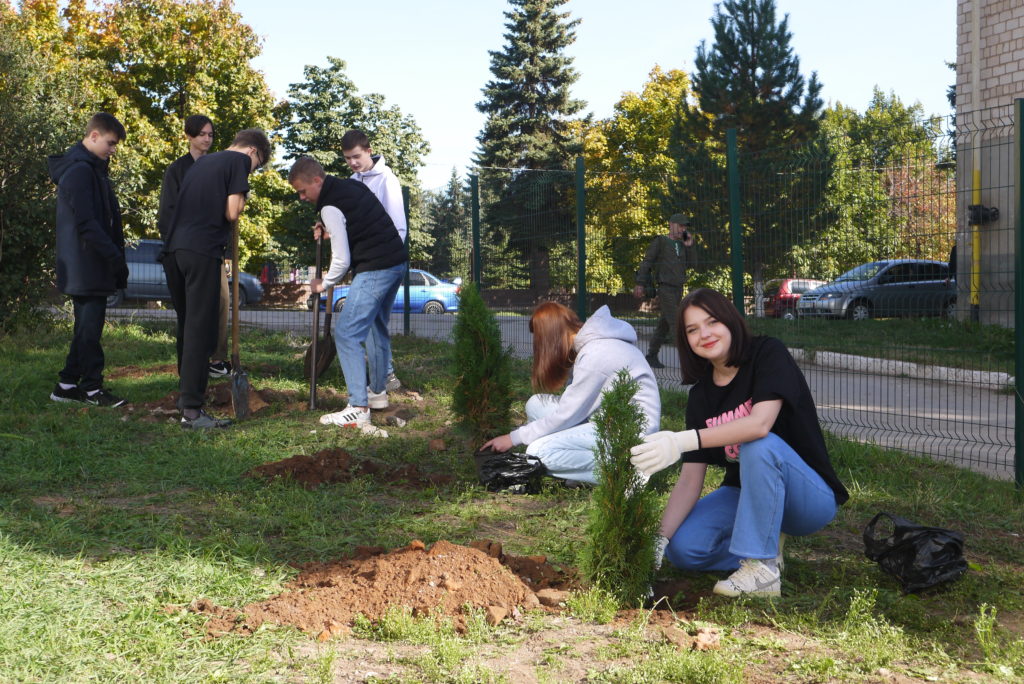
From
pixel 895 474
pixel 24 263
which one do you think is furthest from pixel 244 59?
pixel 895 474

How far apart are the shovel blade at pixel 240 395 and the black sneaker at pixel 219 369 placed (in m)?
1.44

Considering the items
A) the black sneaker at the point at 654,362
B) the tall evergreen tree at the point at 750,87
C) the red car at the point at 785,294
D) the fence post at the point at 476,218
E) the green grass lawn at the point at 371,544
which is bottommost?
the green grass lawn at the point at 371,544

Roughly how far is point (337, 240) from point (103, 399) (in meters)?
2.42

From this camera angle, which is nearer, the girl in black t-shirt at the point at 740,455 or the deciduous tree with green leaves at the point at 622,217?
the girl in black t-shirt at the point at 740,455

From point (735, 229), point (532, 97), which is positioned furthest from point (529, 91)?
point (735, 229)

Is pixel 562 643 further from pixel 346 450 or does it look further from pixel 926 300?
pixel 926 300

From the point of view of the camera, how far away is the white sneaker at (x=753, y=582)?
3646 mm

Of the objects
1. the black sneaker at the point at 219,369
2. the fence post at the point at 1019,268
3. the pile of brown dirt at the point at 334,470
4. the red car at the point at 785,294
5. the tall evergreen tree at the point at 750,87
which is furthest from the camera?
the tall evergreen tree at the point at 750,87

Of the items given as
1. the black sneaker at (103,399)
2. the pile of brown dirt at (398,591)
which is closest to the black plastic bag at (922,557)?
the pile of brown dirt at (398,591)

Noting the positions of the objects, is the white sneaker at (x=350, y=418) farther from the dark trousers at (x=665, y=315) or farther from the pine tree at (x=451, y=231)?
the pine tree at (x=451, y=231)

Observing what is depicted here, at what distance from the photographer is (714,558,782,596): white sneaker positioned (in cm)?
365

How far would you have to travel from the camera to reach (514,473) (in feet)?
17.6

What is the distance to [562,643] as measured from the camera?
3.18m

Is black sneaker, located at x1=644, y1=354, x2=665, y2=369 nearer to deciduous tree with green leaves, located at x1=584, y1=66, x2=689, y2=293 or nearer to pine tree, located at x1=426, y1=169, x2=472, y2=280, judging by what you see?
deciduous tree with green leaves, located at x1=584, y1=66, x2=689, y2=293
